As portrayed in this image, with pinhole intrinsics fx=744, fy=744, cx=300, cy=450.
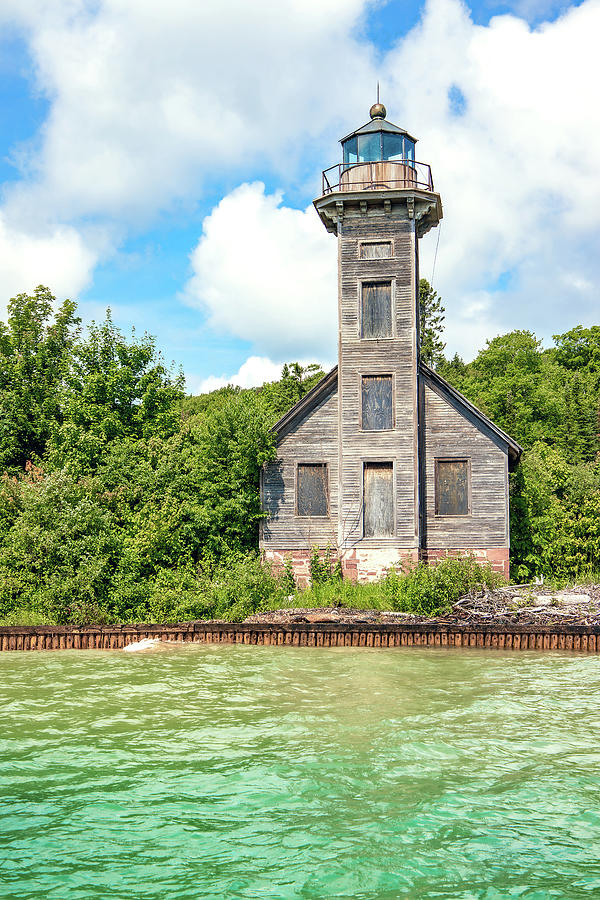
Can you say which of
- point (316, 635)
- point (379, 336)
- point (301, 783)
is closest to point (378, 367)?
point (379, 336)

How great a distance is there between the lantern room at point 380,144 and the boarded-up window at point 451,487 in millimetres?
10642

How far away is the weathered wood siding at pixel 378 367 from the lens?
24.5 meters

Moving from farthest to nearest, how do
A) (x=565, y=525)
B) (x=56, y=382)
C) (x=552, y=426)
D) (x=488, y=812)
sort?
(x=552, y=426) < (x=56, y=382) < (x=565, y=525) < (x=488, y=812)

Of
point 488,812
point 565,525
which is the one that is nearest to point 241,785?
point 488,812

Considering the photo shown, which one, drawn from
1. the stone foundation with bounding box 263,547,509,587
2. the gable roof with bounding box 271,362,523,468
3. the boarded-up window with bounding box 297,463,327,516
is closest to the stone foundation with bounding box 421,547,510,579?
the stone foundation with bounding box 263,547,509,587

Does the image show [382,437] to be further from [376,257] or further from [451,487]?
[376,257]

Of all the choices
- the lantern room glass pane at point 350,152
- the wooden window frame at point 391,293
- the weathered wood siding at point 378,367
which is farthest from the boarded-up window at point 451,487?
the lantern room glass pane at point 350,152

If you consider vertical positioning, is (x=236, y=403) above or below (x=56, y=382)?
below

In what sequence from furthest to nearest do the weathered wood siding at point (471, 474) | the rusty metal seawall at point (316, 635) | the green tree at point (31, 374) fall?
the green tree at point (31, 374)
the weathered wood siding at point (471, 474)
the rusty metal seawall at point (316, 635)

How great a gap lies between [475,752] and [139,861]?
18.2ft

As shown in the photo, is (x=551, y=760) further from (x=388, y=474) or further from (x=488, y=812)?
(x=388, y=474)

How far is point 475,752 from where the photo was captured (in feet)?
37.1

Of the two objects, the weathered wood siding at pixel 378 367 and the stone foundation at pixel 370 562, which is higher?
the weathered wood siding at pixel 378 367

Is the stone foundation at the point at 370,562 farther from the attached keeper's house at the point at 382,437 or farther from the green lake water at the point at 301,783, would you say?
the green lake water at the point at 301,783
